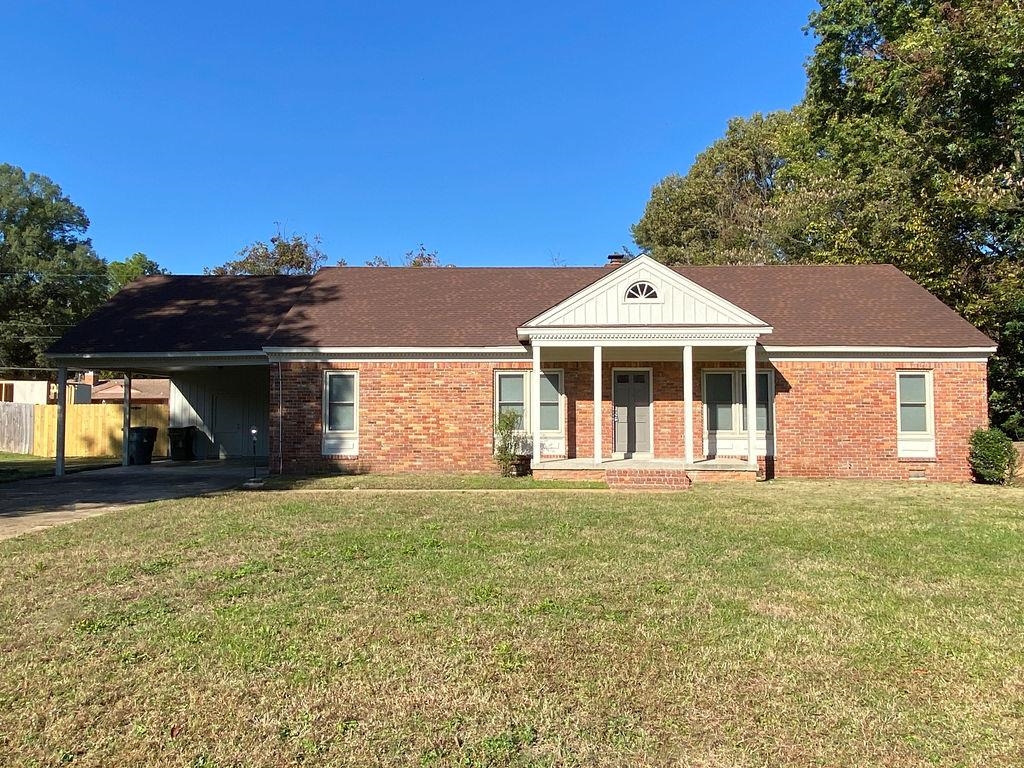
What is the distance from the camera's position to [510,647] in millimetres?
4602

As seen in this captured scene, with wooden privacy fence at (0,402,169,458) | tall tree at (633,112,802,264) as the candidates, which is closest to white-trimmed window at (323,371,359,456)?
wooden privacy fence at (0,402,169,458)

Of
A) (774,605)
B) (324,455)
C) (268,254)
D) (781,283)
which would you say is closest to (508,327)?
(324,455)

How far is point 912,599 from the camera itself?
5758 mm

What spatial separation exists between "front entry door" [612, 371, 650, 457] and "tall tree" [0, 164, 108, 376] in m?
41.6

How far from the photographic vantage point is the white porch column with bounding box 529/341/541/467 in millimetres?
14844

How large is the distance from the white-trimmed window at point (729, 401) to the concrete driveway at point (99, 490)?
10822 millimetres

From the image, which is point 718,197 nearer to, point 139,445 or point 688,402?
point 688,402

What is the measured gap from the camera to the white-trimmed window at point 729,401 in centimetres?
1608

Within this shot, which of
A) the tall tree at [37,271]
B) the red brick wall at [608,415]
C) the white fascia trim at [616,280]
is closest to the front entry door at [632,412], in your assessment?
the red brick wall at [608,415]

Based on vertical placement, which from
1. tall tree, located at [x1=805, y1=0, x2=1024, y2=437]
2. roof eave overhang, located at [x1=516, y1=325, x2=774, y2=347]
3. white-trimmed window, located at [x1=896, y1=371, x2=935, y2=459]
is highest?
tall tree, located at [x1=805, y1=0, x2=1024, y2=437]

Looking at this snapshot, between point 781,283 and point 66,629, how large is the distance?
59.3 feet

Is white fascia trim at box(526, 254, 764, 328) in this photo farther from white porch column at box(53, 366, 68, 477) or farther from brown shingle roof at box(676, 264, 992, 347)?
white porch column at box(53, 366, 68, 477)

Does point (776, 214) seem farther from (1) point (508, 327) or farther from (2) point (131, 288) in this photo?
(2) point (131, 288)

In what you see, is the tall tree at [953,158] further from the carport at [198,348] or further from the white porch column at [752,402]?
the carport at [198,348]
